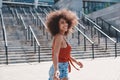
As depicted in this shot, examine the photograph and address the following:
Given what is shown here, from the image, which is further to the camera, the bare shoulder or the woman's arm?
the bare shoulder

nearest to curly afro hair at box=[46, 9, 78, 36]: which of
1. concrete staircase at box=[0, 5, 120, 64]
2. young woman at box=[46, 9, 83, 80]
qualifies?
young woman at box=[46, 9, 83, 80]

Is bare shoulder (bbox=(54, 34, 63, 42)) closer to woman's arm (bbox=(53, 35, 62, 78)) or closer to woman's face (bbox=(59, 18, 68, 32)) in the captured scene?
woman's arm (bbox=(53, 35, 62, 78))

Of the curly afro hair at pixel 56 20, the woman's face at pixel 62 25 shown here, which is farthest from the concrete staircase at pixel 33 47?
the woman's face at pixel 62 25

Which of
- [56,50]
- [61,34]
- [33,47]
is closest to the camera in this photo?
[56,50]

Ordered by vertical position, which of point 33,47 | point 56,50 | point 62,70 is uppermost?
point 56,50

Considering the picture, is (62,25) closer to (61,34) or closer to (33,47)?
(61,34)

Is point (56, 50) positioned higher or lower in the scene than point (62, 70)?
higher

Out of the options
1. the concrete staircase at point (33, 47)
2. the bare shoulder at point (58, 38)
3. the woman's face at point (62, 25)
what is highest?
A: the woman's face at point (62, 25)

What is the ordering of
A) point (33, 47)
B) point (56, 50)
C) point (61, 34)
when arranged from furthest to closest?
point (33, 47) < point (61, 34) < point (56, 50)

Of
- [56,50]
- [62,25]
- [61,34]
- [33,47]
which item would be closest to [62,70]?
[56,50]

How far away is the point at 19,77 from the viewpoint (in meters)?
8.52

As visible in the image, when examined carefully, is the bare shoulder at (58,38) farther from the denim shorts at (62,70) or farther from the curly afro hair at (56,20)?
the denim shorts at (62,70)

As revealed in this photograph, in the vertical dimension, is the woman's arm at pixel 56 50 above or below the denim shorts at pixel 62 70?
above

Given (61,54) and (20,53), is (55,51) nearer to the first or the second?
(61,54)
